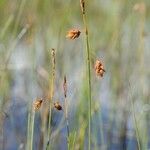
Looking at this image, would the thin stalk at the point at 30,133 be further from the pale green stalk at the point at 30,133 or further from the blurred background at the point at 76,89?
the blurred background at the point at 76,89

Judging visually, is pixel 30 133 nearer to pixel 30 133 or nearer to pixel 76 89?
pixel 30 133

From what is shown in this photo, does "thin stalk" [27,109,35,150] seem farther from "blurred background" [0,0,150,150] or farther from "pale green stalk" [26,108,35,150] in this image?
"blurred background" [0,0,150,150]

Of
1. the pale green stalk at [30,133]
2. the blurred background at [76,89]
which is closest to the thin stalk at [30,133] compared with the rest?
the pale green stalk at [30,133]

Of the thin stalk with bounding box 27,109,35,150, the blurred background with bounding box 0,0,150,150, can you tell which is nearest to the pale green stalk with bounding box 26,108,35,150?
the thin stalk with bounding box 27,109,35,150

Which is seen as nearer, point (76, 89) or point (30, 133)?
point (30, 133)

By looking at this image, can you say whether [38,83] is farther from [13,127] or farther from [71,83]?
[13,127]

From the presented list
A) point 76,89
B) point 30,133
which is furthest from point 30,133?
point 76,89

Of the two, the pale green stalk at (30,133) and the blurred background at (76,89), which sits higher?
the blurred background at (76,89)

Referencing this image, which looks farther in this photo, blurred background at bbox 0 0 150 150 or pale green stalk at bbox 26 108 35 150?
blurred background at bbox 0 0 150 150

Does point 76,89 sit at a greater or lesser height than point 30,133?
greater

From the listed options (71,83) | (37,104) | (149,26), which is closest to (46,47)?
(71,83)

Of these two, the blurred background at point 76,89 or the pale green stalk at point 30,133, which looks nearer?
the pale green stalk at point 30,133

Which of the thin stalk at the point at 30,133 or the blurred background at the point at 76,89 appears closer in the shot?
the thin stalk at the point at 30,133
